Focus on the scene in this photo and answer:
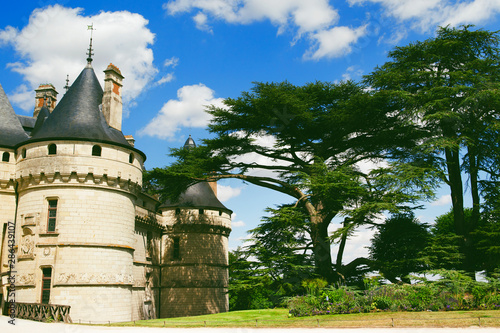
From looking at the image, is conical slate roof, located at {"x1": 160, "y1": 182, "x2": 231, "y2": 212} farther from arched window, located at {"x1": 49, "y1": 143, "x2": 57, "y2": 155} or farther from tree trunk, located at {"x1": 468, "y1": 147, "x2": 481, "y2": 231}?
tree trunk, located at {"x1": 468, "y1": 147, "x2": 481, "y2": 231}

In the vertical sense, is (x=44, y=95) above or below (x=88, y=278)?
above

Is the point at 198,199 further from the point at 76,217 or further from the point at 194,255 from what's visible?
the point at 76,217

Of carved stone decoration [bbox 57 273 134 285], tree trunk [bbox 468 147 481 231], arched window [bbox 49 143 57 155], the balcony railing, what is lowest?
the balcony railing

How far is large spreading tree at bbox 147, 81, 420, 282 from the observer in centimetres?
2056

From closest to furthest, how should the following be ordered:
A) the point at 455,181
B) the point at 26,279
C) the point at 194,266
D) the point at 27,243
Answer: the point at 26,279, the point at 27,243, the point at 455,181, the point at 194,266

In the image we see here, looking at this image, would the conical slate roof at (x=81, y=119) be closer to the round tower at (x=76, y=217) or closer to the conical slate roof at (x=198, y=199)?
the round tower at (x=76, y=217)

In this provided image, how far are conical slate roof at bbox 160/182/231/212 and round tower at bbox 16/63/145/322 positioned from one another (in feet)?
29.7

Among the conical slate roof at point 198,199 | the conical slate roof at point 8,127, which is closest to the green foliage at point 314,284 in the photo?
the conical slate roof at point 198,199

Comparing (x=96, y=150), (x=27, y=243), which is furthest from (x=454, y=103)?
(x=27, y=243)

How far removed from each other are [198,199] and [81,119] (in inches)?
475

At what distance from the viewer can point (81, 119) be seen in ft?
71.5

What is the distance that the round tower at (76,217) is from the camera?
1934cm

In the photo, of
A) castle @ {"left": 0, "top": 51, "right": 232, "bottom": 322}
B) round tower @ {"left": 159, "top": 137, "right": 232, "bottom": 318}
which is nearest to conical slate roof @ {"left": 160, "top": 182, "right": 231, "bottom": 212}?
round tower @ {"left": 159, "top": 137, "right": 232, "bottom": 318}

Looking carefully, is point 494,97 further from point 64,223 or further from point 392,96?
point 64,223
